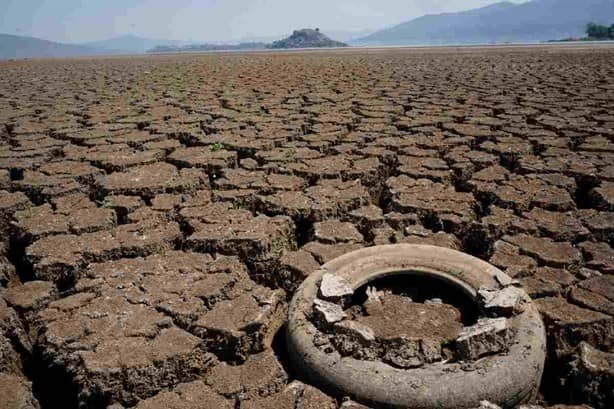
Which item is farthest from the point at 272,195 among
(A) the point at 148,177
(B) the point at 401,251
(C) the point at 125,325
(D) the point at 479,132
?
(D) the point at 479,132

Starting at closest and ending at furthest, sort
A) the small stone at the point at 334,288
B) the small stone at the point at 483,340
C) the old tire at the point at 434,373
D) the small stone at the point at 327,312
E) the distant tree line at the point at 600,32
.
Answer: the old tire at the point at 434,373, the small stone at the point at 483,340, the small stone at the point at 327,312, the small stone at the point at 334,288, the distant tree line at the point at 600,32

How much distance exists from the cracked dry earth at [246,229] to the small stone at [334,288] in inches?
10.3

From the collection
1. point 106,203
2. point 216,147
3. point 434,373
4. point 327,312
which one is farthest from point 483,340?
point 216,147

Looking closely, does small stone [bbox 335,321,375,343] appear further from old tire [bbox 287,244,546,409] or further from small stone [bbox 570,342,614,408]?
small stone [bbox 570,342,614,408]

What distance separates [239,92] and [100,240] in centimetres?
531

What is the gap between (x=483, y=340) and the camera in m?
1.44

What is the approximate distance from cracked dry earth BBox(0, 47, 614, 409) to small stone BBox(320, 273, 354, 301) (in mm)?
262

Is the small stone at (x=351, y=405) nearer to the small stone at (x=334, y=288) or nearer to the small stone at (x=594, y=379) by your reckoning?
the small stone at (x=334, y=288)

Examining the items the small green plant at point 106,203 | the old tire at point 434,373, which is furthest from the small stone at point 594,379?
the small green plant at point 106,203

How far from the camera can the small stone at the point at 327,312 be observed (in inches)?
61.7

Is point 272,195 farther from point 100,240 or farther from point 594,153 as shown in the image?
point 594,153

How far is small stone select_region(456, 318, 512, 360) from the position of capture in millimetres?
1425

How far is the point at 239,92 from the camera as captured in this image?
7.32m

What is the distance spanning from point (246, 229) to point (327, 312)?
38.2 inches
